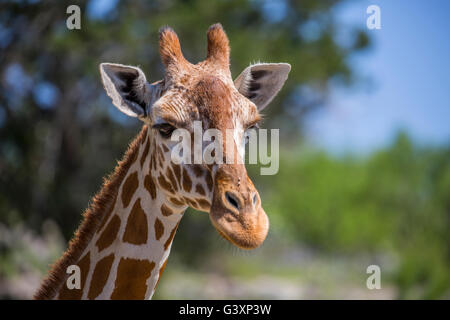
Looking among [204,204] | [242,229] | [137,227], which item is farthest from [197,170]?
[137,227]

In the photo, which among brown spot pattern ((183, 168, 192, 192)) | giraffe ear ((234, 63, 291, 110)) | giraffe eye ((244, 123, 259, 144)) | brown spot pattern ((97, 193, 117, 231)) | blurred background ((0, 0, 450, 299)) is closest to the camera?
brown spot pattern ((183, 168, 192, 192))

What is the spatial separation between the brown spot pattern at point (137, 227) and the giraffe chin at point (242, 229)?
3.16 ft

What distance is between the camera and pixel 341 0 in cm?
2334

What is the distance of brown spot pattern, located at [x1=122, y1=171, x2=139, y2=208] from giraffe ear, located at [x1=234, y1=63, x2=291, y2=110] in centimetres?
119

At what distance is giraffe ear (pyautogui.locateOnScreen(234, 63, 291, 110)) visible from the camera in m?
4.66

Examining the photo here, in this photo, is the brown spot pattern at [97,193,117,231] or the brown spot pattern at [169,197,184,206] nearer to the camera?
the brown spot pattern at [169,197,184,206]

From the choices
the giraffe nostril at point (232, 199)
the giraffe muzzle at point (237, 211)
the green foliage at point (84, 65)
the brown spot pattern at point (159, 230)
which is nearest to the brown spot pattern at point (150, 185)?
the brown spot pattern at point (159, 230)

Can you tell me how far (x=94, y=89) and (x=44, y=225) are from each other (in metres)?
5.23

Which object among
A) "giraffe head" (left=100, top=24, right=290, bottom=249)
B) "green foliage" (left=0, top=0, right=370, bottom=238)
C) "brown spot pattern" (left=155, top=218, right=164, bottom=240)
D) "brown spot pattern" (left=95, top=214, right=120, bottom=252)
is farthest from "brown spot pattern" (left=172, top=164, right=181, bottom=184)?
"green foliage" (left=0, top=0, right=370, bottom=238)

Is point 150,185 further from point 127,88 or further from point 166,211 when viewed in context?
point 127,88

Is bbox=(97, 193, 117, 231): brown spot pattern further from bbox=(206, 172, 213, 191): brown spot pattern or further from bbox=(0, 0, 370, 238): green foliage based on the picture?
bbox=(0, 0, 370, 238): green foliage

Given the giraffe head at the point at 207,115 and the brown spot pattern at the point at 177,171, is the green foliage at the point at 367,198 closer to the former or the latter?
the giraffe head at the point at 207,115
